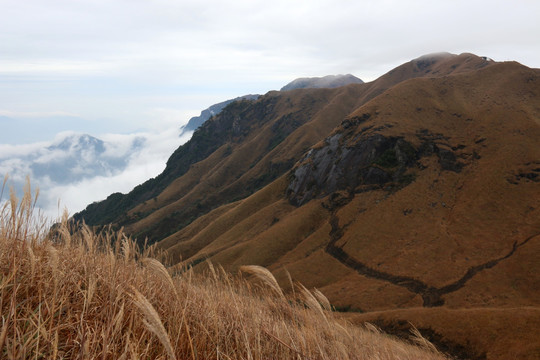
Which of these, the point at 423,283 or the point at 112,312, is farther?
the point at 423,283

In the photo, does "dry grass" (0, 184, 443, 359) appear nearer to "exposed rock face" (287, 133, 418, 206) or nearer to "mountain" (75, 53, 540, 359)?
"mountain" (75, 53, 540, 359)

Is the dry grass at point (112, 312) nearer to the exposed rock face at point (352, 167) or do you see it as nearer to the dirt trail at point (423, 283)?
the dirt trail at point (423, 283)

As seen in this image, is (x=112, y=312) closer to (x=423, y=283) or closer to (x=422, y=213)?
(x=423, y=283)

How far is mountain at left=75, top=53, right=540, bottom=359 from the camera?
47781 millimetres

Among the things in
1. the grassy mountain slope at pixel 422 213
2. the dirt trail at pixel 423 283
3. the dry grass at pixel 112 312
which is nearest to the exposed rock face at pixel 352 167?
the grassy mountain slope at pixel 422 213

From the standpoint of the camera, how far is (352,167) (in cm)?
A: 9862

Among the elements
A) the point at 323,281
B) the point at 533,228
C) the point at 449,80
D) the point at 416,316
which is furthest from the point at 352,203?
the point at 449,80

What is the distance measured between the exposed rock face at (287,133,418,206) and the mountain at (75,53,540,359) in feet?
1.39

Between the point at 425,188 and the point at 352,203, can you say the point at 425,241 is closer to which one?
the point at 425,188

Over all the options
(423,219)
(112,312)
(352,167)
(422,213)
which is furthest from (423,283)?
(112,312)

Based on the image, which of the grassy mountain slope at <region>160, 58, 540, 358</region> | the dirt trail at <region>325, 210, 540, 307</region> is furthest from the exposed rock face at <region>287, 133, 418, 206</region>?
the dirt trail at <region>325, 210, 540, 307</region>

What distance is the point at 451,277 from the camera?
188ft

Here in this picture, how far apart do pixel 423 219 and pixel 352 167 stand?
30.5 meters

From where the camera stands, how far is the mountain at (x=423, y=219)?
157 feet
